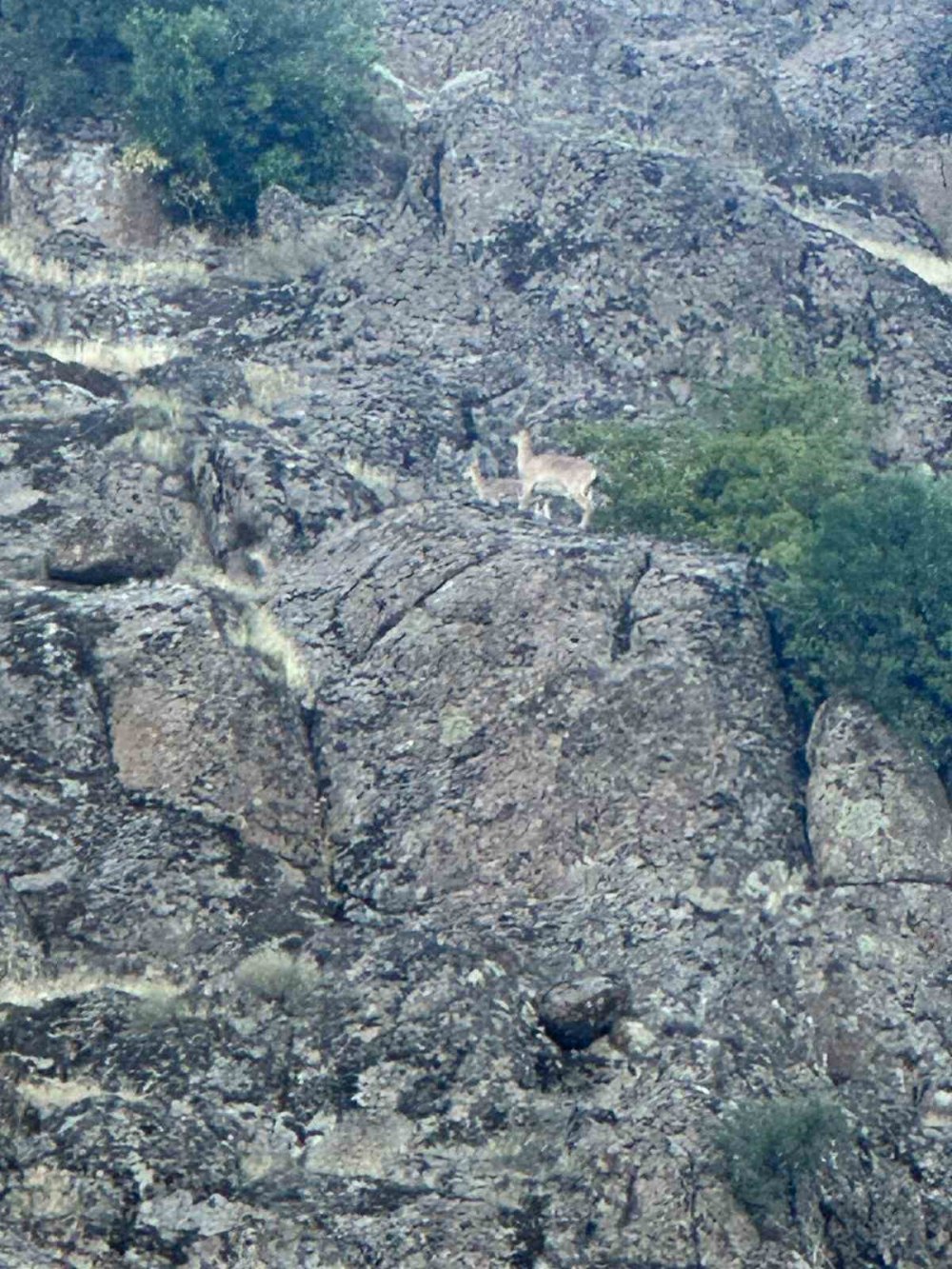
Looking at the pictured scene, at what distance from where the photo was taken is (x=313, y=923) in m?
29.3

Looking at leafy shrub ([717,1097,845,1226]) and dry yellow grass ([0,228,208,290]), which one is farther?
dry yellow grass ([0,228,208,290])

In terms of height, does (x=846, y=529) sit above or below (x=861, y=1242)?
above

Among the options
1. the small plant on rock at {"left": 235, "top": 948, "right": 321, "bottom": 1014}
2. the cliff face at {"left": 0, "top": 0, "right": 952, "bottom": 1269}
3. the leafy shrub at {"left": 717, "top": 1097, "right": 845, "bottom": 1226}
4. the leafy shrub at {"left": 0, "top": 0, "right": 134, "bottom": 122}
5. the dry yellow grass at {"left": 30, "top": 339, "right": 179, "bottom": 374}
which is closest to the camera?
the leafy shrub at {"left": 717, "top": 1097, "right": 845, "bottom": 1226}

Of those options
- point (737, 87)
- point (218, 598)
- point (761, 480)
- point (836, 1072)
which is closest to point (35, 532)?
point (218, 598)

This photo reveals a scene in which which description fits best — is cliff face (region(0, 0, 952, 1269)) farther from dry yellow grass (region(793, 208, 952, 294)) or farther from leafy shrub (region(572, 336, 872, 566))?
leafy shrub (region(572, 336, 872, 566))

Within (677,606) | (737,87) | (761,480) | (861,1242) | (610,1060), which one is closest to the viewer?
(861,1242)

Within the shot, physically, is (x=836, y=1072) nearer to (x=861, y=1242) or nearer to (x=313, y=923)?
(x=861, y=1242)

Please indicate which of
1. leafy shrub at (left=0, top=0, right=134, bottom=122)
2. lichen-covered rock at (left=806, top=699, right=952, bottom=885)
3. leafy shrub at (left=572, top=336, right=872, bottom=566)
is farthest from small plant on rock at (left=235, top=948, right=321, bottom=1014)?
leafy shrub at (left=0, top=0, right=134, bottom=122)

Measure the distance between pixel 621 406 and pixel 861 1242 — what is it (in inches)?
647

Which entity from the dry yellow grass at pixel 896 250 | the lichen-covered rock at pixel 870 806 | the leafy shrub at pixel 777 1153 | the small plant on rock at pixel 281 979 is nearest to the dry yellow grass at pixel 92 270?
the dry yellow grass at pixel 896 250

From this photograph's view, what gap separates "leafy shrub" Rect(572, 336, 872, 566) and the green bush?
1088 centimetres

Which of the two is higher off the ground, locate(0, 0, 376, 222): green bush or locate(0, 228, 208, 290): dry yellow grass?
locate(0, 0, 376, 222): green bush

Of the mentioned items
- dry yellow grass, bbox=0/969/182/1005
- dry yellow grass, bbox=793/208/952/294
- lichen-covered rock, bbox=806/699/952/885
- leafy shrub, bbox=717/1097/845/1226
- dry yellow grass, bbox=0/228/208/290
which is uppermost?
dry yellow grass, bbox=793/208/952/294

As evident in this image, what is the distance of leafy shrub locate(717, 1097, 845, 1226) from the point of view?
25891mm
